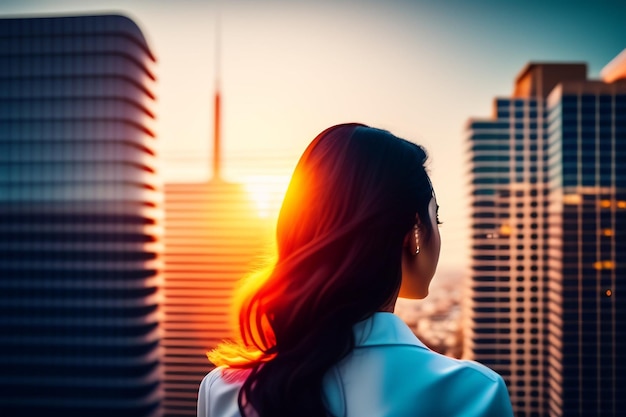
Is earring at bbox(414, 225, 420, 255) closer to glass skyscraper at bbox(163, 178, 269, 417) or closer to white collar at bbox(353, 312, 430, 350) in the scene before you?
white collar at bbox(353, 312, 430, 350)

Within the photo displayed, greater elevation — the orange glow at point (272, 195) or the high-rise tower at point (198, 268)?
the orange glow at point (272, 195)

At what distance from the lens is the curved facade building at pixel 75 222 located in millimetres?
18672

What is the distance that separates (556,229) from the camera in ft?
24.9

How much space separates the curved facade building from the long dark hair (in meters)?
19.6

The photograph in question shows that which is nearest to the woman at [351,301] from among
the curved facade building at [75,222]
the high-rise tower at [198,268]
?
the curved facade building at [75,222]

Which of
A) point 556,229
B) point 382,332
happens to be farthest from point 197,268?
point 382,332

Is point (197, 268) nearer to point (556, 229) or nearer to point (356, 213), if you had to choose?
point (556, 229)

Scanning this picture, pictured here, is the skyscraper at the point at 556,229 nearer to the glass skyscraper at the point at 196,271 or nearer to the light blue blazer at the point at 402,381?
the light blue blazer at the point at 402,381

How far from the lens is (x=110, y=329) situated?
1897 cm

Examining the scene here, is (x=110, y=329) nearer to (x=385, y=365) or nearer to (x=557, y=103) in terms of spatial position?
(x=557, y=103)

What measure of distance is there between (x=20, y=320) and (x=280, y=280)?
2267cm

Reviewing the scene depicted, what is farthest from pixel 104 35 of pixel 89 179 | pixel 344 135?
pixel 344 135

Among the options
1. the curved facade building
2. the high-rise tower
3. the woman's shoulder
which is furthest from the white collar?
the high-rise tower

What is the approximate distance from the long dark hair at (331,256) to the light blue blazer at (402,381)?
0.02 metres
